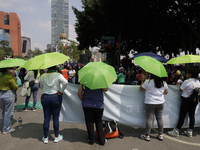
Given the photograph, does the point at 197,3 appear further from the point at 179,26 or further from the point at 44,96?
the point at 44,96

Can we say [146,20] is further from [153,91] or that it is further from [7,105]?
[7,105]

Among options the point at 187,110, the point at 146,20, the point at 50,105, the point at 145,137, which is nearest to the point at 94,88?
the point at 50,105

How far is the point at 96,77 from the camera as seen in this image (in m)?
2.86

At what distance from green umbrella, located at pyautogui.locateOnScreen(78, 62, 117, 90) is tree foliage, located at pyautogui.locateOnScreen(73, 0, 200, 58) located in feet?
37.5

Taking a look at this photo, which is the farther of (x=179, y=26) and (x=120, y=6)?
(x=179, y=26)

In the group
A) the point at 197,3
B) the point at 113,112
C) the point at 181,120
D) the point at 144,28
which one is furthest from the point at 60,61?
the point at 144,28

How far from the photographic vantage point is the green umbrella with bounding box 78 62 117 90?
112 inches

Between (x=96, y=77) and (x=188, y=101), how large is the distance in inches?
98.6

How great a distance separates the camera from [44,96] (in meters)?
3.35

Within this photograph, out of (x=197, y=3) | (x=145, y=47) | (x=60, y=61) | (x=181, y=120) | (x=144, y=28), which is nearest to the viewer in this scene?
(x=60, y=61)

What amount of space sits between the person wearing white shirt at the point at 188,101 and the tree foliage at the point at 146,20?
1065 cm

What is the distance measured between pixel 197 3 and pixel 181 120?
1289 centimetres

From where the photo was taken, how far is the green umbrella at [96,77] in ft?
9.34

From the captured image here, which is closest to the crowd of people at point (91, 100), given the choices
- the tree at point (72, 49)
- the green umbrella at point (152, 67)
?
the green umbrella at point (152, 67)
